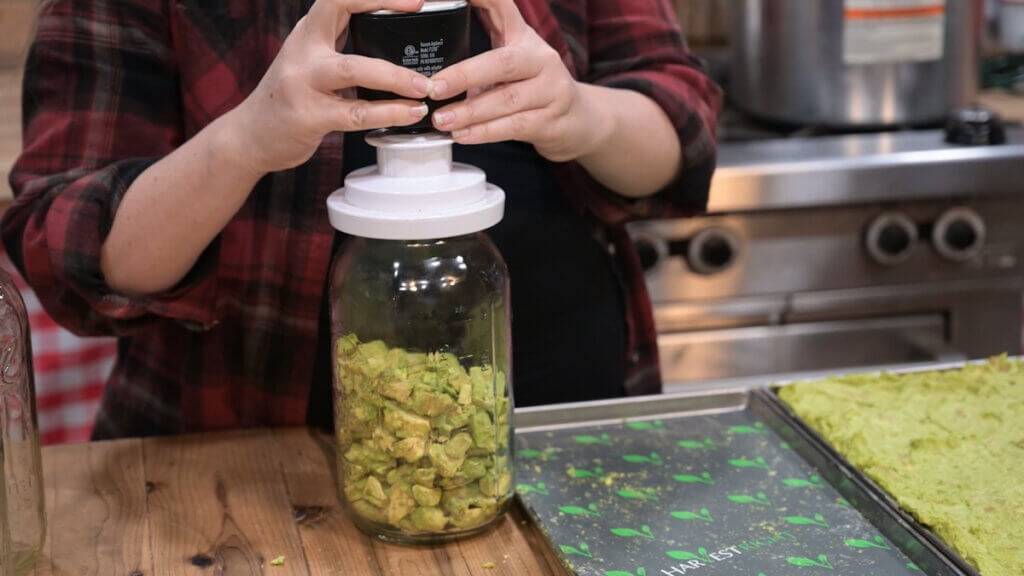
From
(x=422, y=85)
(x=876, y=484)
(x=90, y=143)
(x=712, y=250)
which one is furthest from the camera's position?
(x=712, y=250)

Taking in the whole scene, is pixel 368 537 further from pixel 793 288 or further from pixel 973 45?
pixel 973 45

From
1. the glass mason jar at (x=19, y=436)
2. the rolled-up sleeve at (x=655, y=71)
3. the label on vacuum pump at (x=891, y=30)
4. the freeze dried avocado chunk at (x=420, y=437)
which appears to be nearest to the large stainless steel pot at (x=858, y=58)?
the label on vacuum pump at (x=891, y=30)

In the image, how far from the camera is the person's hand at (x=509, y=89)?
33.2 inches

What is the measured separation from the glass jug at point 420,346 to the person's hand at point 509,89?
31 millimetres

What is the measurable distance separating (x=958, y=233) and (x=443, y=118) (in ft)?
3.71

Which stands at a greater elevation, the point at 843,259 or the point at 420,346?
the point at 420,346

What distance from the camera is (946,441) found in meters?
1.00

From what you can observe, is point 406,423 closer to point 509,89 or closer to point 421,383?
point 421,383

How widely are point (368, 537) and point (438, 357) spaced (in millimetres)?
158

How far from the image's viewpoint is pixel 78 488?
102 cm

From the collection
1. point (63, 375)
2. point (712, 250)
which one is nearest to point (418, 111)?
point (712, 250)

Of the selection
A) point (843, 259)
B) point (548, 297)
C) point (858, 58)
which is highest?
point (858, 58)

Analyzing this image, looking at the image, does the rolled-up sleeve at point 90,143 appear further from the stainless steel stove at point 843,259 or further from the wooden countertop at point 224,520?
the stainless steel stove at point 843,259

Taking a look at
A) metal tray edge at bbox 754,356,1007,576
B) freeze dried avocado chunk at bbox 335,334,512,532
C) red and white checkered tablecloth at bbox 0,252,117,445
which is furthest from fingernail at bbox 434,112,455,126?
red and white checkered tablecloth at bbox 0,252,117,445
